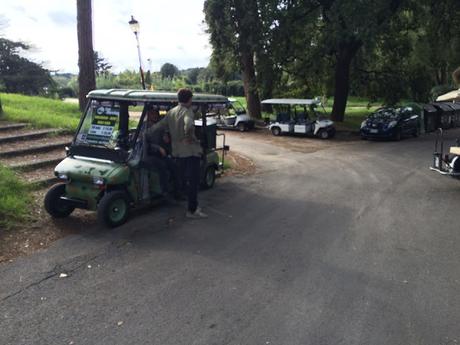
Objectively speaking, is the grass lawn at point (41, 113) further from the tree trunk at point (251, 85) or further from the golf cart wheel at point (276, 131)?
the tree trunk at point (251, 85)

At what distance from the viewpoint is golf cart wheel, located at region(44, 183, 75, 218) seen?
7523mm

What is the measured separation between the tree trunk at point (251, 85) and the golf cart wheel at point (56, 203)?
18932 millimetres

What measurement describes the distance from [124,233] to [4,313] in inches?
100.0

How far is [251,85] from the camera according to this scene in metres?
26.4

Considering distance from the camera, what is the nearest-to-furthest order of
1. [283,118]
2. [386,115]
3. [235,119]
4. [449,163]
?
[449,163], [386,115], [283,118], [235,119]

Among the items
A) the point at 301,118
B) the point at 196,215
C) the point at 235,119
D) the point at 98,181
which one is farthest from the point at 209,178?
the point at 235,119

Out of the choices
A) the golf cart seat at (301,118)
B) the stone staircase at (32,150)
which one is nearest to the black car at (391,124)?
the golf cart seat at (301,118)

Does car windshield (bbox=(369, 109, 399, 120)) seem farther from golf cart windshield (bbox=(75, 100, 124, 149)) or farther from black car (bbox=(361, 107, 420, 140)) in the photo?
golf cart windshield (bbox=(75, 100, 124, 149))

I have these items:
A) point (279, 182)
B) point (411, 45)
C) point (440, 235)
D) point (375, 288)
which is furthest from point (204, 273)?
point (411, 45)

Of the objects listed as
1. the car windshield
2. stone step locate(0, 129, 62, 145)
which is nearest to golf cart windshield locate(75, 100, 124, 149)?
stone step locate(0, 129, 62, 145)

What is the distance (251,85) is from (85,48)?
513 inches

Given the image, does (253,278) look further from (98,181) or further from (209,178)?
(209,178)

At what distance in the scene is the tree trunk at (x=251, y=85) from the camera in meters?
26.2

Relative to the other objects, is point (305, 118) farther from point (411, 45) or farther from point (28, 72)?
point (28, 72)
